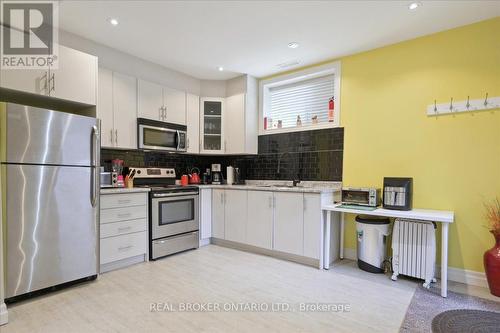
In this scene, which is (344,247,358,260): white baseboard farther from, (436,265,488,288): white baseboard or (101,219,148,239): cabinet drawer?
(101,219,148,239): cabinet drawer

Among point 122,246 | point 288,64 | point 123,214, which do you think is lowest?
point 122,246

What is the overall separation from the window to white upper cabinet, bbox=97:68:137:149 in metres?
1.96

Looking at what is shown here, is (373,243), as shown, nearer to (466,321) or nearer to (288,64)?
(466,321)

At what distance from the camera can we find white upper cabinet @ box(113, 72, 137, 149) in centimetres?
332

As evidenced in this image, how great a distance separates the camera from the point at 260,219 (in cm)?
358

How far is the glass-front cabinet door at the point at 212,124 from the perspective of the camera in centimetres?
436

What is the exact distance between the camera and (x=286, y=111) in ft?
14.0

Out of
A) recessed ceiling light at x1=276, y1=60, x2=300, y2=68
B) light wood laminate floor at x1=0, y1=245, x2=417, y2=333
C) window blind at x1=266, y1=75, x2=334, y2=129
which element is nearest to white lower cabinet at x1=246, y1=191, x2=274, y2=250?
light wood laminate floor at x1=0, y1=245, x2=417, y2=333

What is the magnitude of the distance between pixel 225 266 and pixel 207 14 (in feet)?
8.91

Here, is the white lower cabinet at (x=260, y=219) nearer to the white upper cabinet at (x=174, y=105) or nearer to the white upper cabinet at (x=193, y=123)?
the white upper cabinet at (x=193, y=123)

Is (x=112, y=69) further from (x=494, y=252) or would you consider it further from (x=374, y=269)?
(x=494, y=252)

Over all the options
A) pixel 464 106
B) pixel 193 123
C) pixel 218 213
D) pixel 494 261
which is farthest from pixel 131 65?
pixel 494 261

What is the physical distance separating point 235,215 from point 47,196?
2.22m

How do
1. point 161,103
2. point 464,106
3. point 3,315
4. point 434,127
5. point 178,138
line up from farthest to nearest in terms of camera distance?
point 178,138, point 161,103, point 434,127, point 464,106, point 3,315
